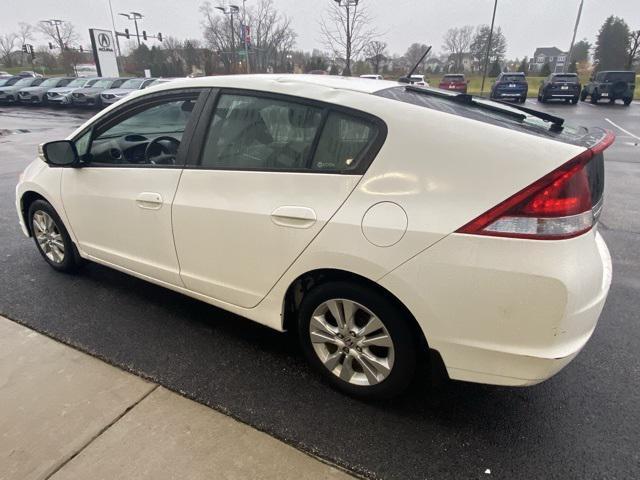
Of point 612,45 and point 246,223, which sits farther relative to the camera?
point 612,45

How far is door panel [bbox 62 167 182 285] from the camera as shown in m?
2.70

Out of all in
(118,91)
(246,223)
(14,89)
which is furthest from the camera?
(14,89)

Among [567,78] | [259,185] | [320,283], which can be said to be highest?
[259,185]

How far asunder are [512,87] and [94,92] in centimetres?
2245

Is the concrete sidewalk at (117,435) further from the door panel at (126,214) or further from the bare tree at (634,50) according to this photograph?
the bare tree at (634,50)

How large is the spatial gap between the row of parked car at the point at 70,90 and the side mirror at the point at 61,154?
18.3m

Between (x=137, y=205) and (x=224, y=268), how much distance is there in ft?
2.54

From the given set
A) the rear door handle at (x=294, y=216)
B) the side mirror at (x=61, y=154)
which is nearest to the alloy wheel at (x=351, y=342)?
the rear door handle at (x=294, y=216)

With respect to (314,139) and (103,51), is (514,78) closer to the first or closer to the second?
(314,139)

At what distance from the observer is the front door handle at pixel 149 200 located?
267 centimetres

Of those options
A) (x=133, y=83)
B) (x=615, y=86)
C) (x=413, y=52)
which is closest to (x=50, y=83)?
(x=133, y=83)

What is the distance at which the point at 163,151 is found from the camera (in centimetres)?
305

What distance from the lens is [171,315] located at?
320cm

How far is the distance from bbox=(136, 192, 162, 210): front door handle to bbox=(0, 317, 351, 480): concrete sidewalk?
0.99 m
